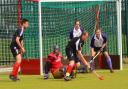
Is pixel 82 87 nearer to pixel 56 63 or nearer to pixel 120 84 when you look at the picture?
pixel 120 84

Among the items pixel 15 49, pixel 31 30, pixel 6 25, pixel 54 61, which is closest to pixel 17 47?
pixel 15 49

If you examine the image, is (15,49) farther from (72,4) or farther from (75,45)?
(72,4)

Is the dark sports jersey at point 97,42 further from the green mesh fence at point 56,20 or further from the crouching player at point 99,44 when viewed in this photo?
the green mesh fence at point 56,20

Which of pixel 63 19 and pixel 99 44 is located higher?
pixel 63 19

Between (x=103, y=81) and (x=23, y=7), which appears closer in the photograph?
(x=103, y=81)

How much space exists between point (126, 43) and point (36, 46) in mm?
7198

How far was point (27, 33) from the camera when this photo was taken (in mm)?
18734

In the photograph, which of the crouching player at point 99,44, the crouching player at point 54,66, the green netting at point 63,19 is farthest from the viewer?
the green netting at point 63,19

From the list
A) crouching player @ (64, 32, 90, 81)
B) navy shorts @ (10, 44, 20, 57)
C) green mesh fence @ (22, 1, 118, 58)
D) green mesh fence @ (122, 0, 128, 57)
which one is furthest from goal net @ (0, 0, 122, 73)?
crouching player @ (64, 32, 90, 81)

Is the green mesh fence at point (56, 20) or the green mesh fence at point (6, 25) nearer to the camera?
the green mesh fence at point (56, 20)

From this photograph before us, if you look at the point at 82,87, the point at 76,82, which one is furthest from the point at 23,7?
the point at 82,87

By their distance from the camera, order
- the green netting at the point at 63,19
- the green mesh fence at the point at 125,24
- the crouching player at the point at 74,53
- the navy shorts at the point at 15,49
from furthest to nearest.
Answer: the green mesh fence at the point at 125,24, the green netting at the point at 63,19, the navy shorts at the point at 15,49, the crouching player at the point at 74,53

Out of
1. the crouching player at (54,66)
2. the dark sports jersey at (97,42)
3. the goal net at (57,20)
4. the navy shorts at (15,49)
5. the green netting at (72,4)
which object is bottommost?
the crouching player at (54,66)

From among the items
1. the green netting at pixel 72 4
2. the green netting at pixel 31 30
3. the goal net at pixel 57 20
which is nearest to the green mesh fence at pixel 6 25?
the goal net at pixel 57 20
